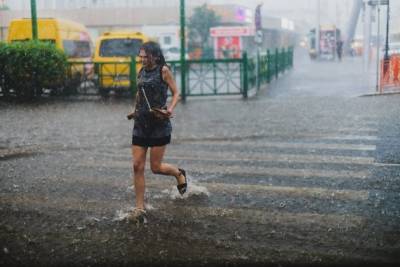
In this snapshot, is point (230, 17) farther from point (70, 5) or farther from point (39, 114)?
point (39, 114)

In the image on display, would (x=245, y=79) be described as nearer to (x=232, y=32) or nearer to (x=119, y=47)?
(x=119, y=47)

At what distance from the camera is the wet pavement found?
4.93 meters

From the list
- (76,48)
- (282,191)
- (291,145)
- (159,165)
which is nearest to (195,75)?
(76,48)

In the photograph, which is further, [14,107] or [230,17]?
[230,17]

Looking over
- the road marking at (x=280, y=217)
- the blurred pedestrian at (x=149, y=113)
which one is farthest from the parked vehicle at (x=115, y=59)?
the road marking at (x=280, y=217)

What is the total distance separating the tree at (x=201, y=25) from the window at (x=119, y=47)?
30.1 m

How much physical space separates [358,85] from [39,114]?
12.8m

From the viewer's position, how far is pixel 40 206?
21.0 ft

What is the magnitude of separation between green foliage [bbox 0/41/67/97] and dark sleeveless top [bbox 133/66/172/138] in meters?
13.3

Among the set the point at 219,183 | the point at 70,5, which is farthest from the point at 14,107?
the point at 70,5

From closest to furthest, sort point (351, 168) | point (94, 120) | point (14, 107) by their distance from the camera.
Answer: point (351, 168), point (94, 120), point (14, 107)

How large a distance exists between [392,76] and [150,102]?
15240 millimetres

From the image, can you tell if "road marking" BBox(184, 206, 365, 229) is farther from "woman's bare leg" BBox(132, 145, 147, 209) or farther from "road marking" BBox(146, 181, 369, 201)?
"road marking" BBox(146, 181, 369, 201)

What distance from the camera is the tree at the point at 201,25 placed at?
5100 centimetres
